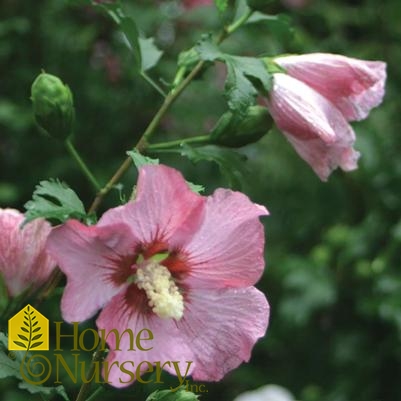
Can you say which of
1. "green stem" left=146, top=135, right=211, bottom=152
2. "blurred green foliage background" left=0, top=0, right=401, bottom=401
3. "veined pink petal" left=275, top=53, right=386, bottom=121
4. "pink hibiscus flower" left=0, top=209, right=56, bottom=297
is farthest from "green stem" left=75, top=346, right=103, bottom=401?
"blurred green foliage background" left=0, top=0, right=401, bottom=401

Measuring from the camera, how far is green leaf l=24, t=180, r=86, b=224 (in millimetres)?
863

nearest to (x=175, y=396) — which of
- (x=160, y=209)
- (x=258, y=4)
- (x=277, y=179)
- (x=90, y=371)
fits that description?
(x=90, y=371)

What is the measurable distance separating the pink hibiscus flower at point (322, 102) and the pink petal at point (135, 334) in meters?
0.25

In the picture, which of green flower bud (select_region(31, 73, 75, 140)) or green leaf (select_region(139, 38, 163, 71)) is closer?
green flower bud (select_region(31, 73, 75, 140))

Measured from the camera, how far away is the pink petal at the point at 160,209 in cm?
84

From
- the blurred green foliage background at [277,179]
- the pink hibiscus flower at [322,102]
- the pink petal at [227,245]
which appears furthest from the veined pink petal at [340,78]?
the blurred green foliage background at [277,179]

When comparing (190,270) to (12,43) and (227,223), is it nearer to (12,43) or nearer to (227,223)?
(227,223)

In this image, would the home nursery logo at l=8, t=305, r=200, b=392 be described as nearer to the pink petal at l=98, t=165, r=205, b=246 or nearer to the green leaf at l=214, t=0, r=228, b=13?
the pink petal at l=98, t=165, r=205, b=246

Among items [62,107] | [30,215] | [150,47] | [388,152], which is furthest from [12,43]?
[30,215]

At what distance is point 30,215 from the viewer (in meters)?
0.86

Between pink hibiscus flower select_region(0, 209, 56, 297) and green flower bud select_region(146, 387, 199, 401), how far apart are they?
151 mm

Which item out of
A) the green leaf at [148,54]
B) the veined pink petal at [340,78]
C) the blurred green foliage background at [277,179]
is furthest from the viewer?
the blurred green foliage background at [277,179]

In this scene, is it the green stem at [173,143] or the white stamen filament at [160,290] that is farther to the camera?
the green stem at [173,143]

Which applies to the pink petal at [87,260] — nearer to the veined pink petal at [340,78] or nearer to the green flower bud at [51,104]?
the green flower bud at [51,104]
